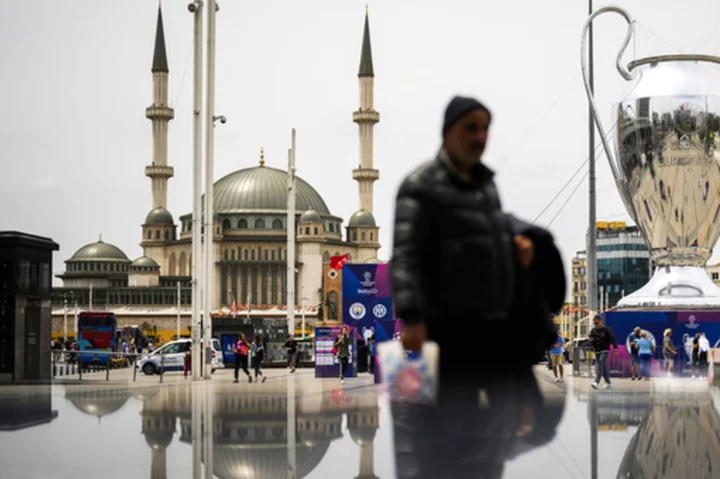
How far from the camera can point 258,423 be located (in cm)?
1226

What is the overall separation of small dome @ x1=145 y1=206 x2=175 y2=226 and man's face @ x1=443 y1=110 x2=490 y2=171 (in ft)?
438

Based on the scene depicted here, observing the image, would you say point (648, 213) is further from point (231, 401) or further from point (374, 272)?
point (231, 401)

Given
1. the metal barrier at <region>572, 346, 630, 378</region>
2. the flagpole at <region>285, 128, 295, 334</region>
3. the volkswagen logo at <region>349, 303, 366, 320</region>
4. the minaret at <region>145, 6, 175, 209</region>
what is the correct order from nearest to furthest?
the metal barrier at <region>572, 346, 630, 378</region> → the volkswagen logo at <region>349, 303, 366, 320</region> → the flagpole at <region>285, 128, 295, 334</region> → the minaret at <region>145, 6, 175, 209</region>

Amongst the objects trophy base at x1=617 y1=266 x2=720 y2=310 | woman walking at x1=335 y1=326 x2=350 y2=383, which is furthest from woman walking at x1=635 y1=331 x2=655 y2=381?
woman walking at x1=335 y1=326 x2=350 y2=383

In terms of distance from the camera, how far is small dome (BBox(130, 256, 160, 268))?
131125mm

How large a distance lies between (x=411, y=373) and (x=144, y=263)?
13060cm

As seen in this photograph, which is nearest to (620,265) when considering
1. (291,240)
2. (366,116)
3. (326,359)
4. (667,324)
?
(366,116)

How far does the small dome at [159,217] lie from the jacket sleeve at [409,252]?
134 m

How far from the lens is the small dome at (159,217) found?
442ft

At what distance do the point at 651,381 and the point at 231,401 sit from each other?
9757 mm

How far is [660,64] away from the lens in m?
28.5

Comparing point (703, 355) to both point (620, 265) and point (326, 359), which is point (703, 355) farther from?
point (620, 265)

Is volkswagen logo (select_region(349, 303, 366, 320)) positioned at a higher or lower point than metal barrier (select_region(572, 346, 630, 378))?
higher

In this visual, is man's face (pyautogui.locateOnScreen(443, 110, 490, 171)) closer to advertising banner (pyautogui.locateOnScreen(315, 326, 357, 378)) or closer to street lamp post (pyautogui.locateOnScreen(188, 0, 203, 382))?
street lamp post (pyautogui.locateOnScreen(188, 0, 203, 382))
